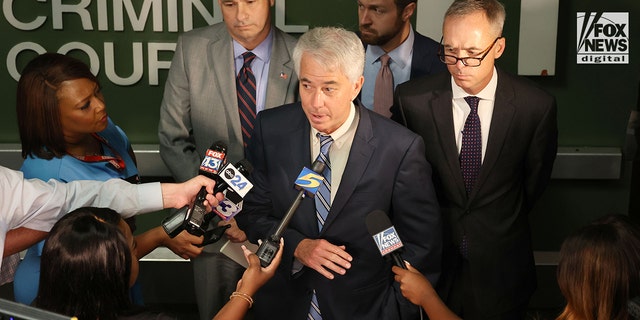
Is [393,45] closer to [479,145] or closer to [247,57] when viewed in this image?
[247,57]

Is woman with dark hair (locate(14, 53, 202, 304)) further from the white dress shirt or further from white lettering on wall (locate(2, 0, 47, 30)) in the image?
white lettering on wall (locate(2, 0, 47, 30))

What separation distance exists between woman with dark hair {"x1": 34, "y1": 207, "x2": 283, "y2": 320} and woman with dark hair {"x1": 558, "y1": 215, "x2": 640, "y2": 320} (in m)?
1.19

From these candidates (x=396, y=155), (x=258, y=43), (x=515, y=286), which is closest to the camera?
(x=396, y=155)

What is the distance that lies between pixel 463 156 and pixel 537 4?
6.41 feet

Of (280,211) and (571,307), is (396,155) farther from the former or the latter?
(571,307)

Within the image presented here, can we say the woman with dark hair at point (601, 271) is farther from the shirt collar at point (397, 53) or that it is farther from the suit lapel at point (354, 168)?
the shirt collar at point (397, 53)

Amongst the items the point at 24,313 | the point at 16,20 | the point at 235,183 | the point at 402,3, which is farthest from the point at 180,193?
the point at 16,20


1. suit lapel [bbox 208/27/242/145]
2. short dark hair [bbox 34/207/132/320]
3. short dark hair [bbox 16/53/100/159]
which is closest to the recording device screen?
short dark hair [bbox 34/207/132/320]

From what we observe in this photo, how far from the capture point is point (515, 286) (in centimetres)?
360

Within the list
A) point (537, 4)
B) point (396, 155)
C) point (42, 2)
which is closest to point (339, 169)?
point (396, 155)

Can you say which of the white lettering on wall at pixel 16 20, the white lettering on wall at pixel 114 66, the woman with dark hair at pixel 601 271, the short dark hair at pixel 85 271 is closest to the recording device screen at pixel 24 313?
the short dark hair at pixel 85 271

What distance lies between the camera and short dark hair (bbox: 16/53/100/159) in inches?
129

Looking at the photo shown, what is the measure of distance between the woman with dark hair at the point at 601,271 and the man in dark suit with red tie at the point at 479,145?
93 cm

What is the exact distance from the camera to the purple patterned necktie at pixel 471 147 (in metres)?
3.41
